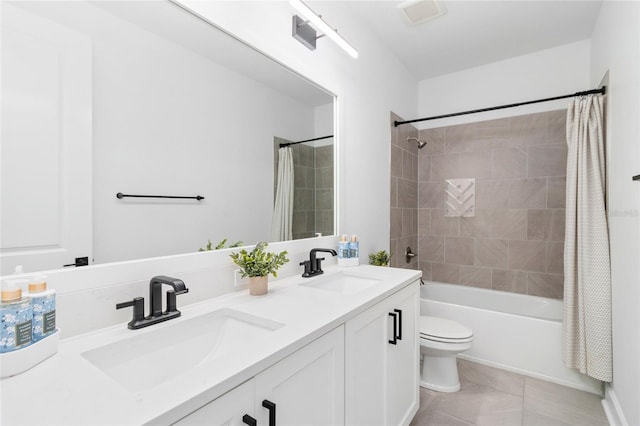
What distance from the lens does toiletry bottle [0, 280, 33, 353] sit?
63cm

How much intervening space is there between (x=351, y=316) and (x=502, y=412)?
155cm

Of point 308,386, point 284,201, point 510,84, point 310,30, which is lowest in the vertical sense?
point 308,386

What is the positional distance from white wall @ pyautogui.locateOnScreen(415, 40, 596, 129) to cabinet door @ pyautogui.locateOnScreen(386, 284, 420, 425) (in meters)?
2.22

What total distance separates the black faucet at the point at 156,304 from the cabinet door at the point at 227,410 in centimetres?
36

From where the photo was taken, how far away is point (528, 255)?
282cm

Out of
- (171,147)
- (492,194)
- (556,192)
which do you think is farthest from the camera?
(492,194)

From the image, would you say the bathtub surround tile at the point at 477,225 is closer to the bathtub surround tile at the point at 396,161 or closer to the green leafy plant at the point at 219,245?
the bathtub surround tile at the point at 396,161

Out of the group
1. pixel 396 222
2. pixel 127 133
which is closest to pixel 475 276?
pixel 396 222

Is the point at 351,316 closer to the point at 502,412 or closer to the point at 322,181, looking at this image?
the point at 322,181

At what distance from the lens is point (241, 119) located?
1409 millimetres

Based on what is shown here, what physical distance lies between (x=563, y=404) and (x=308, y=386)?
204 cm

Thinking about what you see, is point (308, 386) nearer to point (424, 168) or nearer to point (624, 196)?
point (624, 196)

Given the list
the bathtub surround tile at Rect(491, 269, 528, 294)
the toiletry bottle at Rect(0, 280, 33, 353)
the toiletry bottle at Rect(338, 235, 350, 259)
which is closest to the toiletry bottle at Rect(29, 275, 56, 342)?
the toiletry bottle at Rect(0, 280, 33, 353)

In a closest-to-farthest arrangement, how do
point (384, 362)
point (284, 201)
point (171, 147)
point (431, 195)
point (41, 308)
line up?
point (41, 308)
point (171, 147)
point (384, 362)
point (284, 201)
point (431, 195)
